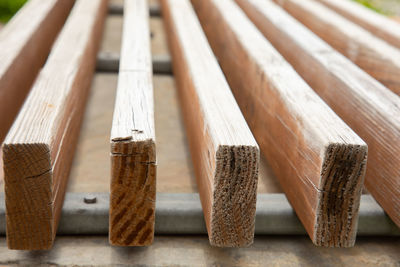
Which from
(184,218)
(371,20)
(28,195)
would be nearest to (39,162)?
(28,195)

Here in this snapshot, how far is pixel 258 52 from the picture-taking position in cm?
200

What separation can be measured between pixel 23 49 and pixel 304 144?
126cm

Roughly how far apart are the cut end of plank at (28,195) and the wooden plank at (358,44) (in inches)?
55.6

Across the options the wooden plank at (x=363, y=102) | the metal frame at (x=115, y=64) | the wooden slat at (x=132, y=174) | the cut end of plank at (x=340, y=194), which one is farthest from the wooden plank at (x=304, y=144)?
the metal frame at (x=115, y=64)

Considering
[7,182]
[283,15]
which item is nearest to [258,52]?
[283,15]

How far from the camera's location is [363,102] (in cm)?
163

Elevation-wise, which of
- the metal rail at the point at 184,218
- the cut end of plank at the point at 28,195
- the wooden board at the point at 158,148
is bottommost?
the wooden board at the point at 158,148

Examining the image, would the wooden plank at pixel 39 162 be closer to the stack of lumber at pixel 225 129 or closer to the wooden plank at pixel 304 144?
the stack of lumber at pixel 225 129

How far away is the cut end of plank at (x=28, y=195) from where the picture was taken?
4.08 ft

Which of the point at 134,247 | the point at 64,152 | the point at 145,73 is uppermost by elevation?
the point at 145,73

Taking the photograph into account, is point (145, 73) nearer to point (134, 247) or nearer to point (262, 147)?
point (262, 147)

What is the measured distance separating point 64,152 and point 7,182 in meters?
0.30

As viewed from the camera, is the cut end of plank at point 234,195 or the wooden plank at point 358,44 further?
the wooden plank at point 358,44

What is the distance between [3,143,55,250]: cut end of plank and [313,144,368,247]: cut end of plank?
0.72m
